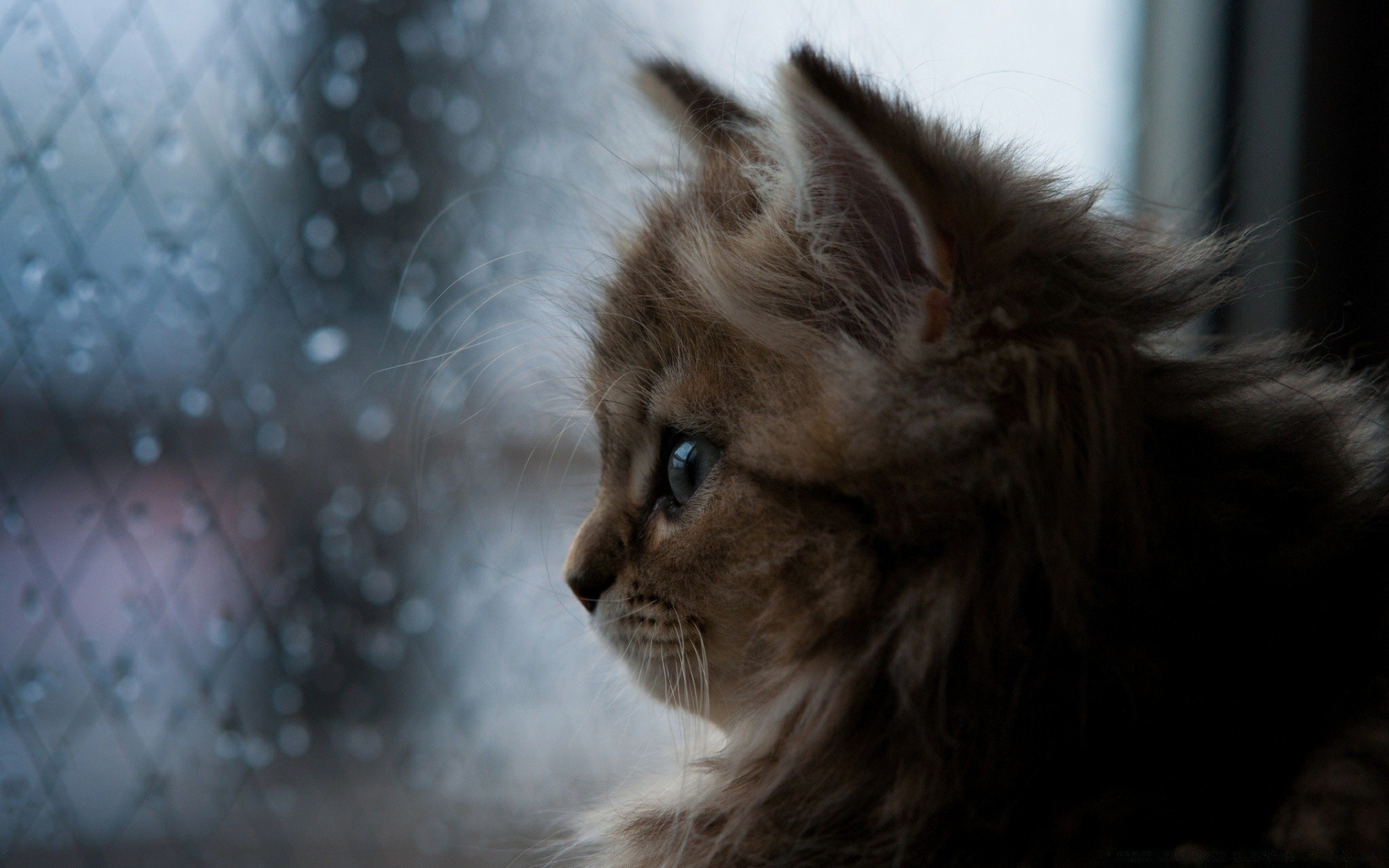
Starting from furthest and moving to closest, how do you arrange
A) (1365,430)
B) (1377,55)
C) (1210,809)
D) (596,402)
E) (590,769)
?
(590,769)
(1377,55)
(596,402)
(1365,430)
(1210,809)

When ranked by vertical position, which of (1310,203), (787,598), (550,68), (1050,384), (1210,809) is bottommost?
(1210,809)

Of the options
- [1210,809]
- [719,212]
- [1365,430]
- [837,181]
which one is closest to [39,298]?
[719,212]

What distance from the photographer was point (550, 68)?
1236mm

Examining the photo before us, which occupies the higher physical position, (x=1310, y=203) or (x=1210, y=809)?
(x=1310, y=203)

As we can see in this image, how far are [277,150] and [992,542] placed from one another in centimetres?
94

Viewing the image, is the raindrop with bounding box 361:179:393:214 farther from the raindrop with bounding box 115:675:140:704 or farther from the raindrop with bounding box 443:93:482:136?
the raindrop with bounding box 115:675:140:704

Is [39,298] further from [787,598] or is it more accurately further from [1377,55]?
[1377,55]

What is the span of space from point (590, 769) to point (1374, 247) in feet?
4.32

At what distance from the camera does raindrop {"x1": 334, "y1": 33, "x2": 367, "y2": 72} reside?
1.10 meters

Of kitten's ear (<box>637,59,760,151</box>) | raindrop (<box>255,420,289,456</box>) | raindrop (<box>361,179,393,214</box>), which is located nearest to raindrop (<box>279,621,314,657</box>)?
raindrop (<box>255,420,289,456</box>)

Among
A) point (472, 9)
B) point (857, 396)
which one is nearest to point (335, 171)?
point (472, 9)

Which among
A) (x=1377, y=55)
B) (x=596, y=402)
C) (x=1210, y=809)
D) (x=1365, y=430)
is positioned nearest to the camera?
(x=1210, y=809)

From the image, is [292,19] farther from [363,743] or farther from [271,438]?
[363,743]

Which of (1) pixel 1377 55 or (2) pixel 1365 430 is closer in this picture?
(2) pixel 1365 430
